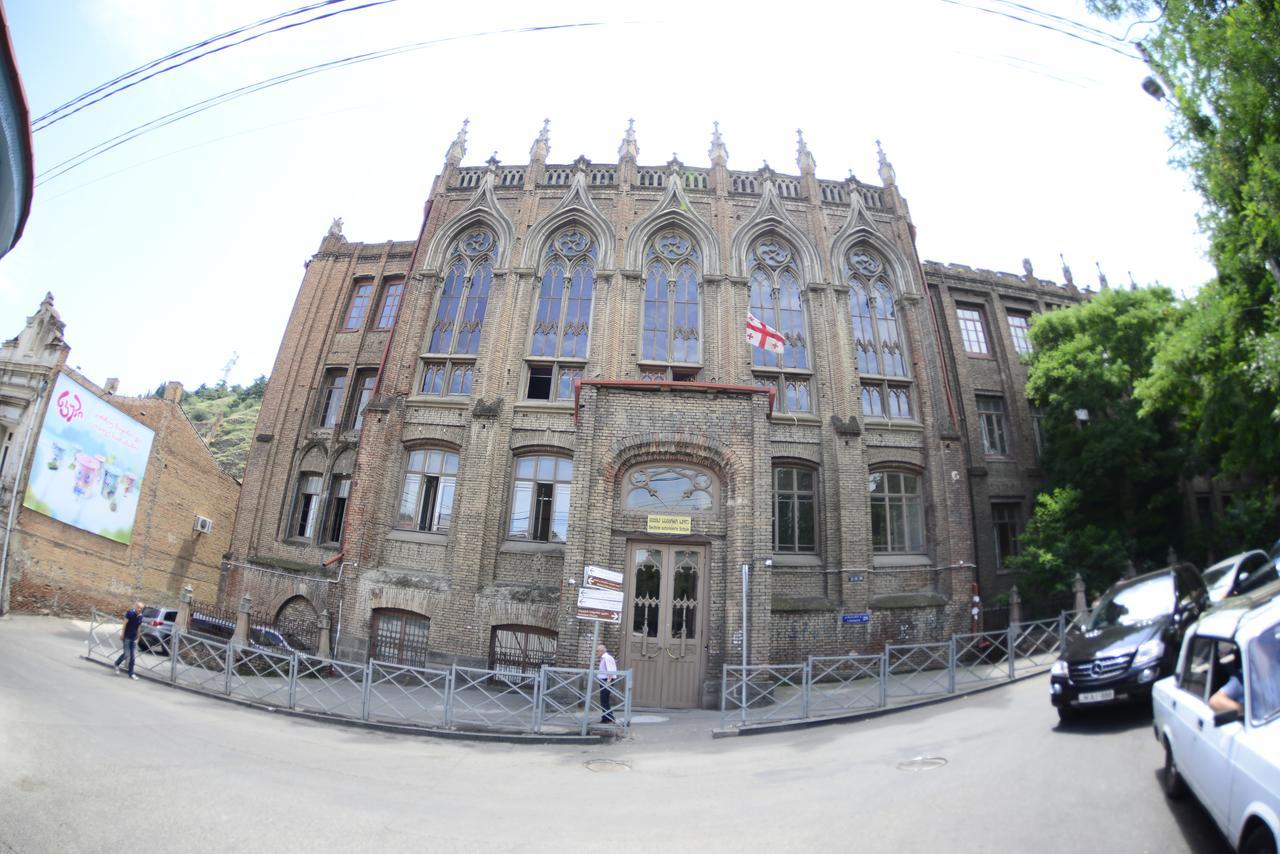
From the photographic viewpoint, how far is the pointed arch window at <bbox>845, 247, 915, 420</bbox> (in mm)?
17734

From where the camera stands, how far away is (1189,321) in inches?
497

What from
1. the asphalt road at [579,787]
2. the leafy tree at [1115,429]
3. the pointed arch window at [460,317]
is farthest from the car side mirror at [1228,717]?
the pointed arch window at [460,317]

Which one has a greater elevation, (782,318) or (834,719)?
(782,318)

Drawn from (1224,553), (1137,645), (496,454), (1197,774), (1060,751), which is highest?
(496,454)

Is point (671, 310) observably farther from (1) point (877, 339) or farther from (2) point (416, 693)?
(2) point (416, 693)

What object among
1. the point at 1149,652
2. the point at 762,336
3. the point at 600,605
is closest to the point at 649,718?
the point at 600,605

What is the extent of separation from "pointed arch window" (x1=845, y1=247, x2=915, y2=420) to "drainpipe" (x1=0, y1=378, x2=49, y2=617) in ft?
86.1

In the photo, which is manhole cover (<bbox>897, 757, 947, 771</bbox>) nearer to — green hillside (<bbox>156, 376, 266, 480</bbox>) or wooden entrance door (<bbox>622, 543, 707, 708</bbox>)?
wooden entrance door (<bbox>622, 543, 707, 708</bbox>)

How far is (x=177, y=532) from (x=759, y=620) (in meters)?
23.9

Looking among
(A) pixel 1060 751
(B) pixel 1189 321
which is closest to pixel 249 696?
(A) pixel 1060 751

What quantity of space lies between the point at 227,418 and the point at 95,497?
144 feet

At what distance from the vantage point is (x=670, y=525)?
12.5 meters

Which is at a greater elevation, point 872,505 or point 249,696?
point 872,505

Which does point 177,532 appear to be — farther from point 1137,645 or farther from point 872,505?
point 1137,645
